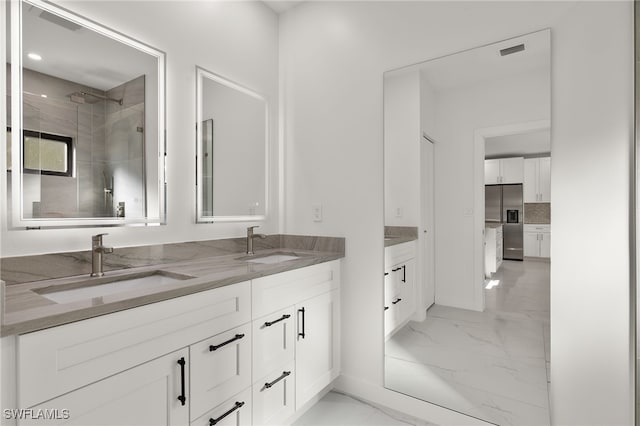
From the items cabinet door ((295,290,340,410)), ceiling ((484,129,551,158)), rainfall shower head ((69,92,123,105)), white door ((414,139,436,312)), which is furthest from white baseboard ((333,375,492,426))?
rainfall shower head ((69,92,123,105))

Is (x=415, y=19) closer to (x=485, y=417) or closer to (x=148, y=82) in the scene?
(x=148, y=82)

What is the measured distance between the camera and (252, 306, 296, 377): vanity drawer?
154 centimetres

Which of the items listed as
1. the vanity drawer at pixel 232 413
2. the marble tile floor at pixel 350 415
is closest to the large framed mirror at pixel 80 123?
the vanity drawer at pixel 232 413

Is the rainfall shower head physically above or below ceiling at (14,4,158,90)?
below

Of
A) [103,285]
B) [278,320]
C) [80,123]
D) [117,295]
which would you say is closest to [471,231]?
[278,320]

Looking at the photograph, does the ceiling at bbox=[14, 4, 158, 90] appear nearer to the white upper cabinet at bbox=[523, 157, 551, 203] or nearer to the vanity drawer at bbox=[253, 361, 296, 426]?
the vanity drawer at bbox=[253, 361, 296, 426]

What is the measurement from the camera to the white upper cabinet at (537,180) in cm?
155

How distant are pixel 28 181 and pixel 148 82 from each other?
0.72 m

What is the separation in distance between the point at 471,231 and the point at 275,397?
1.34m

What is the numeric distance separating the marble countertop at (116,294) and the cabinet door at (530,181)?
108cm

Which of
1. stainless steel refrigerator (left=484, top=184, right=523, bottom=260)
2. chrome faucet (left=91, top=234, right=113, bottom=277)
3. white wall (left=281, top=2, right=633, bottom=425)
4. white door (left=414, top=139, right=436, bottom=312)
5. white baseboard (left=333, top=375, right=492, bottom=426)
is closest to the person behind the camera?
→ white wall (left=281, top=2, right=633, bottom=425)

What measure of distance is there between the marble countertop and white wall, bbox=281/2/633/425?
1.65 ft

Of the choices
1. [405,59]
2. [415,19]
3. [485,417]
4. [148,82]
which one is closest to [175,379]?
[148,82]

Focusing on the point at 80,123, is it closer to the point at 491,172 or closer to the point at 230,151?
the point at 230,151
